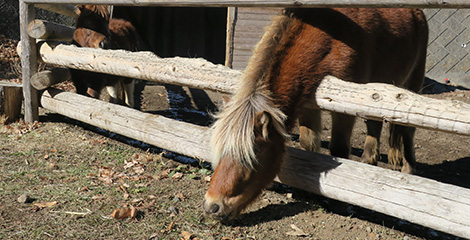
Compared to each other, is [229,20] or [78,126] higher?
[229,20]

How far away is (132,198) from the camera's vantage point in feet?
11.2

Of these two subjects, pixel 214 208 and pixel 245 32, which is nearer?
pixel 214 208

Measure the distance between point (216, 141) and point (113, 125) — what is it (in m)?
2.09

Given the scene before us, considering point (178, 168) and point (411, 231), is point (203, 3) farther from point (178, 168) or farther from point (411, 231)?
point (411, 231)

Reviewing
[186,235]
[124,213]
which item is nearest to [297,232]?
[186,235]

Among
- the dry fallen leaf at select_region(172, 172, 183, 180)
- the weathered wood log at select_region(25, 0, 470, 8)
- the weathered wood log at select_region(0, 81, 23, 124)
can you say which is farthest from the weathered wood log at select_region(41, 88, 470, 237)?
the weathered wood log at select_region(0, 81, 23, 124)

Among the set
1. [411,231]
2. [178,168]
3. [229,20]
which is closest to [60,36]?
[178,168]

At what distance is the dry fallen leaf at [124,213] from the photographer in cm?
305

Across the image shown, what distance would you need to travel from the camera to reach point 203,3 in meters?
3.50

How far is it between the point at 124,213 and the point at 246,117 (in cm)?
125

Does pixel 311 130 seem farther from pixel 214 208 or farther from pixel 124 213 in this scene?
pixel 124 213

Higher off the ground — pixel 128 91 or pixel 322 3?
pixel 322 3

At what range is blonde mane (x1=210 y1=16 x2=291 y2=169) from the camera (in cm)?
276

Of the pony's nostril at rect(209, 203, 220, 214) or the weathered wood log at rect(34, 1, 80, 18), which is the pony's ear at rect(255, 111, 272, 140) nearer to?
the pony's nostril at rect(209, 203, 220, 214)
